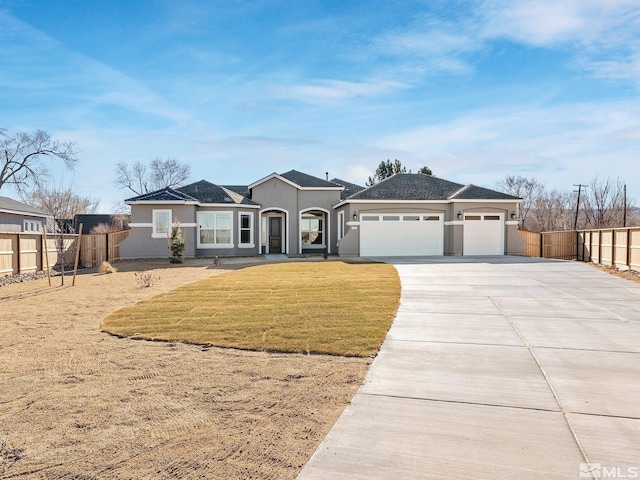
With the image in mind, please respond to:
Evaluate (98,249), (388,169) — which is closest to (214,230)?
(98,249)

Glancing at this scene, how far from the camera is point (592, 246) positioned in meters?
19.9

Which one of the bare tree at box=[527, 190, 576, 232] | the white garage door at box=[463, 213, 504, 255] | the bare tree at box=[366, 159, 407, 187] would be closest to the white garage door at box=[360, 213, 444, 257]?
the white garage door at box=[463, 213, 504, 255]

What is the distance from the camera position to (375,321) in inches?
303

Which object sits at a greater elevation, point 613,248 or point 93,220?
point 93,220

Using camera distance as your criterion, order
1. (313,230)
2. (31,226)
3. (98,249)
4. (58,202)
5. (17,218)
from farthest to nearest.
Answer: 1. (58,202)
2. (31,226)
3. (17,218)
4. (313,230)
5. (98,249)

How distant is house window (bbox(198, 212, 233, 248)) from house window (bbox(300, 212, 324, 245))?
568 centimetres

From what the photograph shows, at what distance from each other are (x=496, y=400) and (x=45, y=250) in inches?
564

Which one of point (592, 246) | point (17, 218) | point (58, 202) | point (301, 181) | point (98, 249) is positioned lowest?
point (98, 249)

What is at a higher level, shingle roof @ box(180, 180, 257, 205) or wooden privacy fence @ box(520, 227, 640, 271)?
shingle roof @ box(180, 180, 257, 205)

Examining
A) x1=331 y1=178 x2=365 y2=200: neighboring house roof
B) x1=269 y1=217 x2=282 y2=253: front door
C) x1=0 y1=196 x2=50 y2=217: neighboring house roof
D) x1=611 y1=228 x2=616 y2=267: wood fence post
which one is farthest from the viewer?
x1=331 y1=178 x2=365 y2=200: neighboring house roof

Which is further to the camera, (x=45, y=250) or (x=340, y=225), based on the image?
(x=340, y=225)

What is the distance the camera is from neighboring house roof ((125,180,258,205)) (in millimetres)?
22750

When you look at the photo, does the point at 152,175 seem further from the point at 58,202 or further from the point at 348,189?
the point at 348,189

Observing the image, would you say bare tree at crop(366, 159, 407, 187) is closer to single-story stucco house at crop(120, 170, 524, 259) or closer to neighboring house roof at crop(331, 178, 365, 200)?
neighboring house roof at crop(331, 178, 365, 200)
